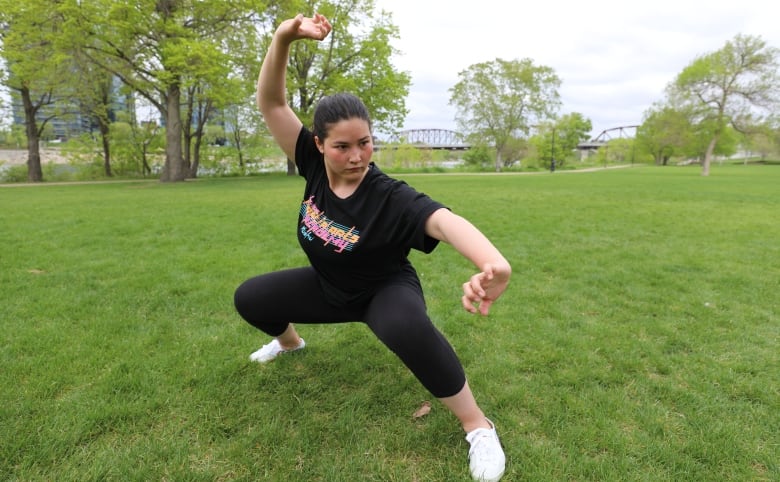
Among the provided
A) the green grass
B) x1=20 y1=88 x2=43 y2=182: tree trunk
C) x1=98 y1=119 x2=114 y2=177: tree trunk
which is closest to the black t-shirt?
the green grass

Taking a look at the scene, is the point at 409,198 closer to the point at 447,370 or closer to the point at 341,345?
the point at 447,370

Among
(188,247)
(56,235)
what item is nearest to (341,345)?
(188,247)

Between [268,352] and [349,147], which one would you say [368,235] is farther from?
[268,352]

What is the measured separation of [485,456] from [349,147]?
67.1 inches

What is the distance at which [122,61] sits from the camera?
2102 cm

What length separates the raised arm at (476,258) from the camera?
1.54 m

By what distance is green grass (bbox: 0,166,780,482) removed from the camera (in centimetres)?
216

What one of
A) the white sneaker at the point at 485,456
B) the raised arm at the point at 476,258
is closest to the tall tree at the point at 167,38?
the raised arm at the point at 476,258

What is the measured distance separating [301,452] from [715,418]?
2510mm

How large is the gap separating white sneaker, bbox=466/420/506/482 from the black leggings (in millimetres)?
296

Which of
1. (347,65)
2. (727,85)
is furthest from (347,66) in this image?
(727,85)

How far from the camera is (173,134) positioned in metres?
21.5

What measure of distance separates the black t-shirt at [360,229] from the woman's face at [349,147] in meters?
0.12

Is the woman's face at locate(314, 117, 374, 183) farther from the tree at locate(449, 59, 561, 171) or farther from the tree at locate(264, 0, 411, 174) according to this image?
the tree at locate(449, 59, 561, 171)
